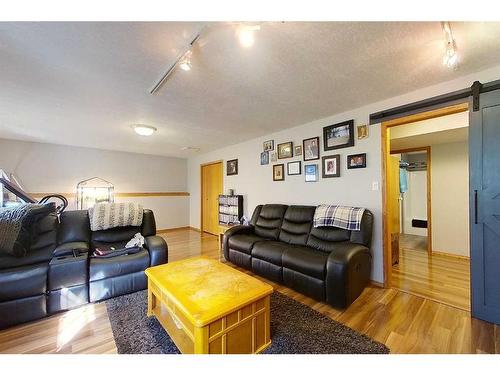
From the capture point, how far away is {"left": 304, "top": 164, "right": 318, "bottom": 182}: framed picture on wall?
318 centimetres

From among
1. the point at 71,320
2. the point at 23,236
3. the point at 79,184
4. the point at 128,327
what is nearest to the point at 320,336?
the point at 128,327

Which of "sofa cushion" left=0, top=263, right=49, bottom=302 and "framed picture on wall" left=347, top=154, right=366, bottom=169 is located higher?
"framed picture on wall" left=347, top=154, right=366, bottom=169

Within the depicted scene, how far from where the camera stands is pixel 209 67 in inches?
70.7

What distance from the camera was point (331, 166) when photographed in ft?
9.78

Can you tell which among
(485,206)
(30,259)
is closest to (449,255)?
(485,206)

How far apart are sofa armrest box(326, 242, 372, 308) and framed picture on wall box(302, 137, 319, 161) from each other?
1474mm

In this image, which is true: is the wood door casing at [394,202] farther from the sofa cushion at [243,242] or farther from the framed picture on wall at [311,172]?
the sofa cushion at [243,242]

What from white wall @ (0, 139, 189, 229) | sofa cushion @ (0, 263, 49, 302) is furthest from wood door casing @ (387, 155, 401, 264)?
white wall @ (0, 139, 189, 229)

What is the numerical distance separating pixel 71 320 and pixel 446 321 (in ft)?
10.4

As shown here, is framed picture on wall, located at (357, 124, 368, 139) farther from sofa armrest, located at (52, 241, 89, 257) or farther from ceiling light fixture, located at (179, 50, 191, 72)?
sofa armrest, located at (52, 241, 89, 257)

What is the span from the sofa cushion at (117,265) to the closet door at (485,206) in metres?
3.15

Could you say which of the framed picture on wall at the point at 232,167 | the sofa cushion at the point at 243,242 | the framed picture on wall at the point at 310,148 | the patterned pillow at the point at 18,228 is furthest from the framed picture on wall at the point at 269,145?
the patterned pillow at the point at 18,228

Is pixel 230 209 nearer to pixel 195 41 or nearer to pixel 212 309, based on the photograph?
pixel 212 309
